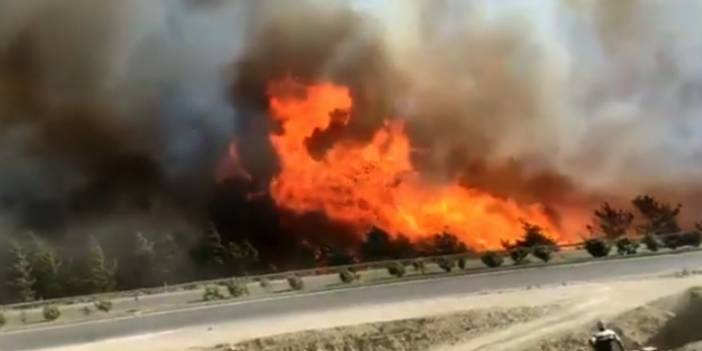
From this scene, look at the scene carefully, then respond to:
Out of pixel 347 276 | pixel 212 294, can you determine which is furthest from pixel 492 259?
pixel 212 294

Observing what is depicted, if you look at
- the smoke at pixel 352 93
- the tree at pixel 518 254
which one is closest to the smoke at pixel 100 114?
the smoke at pixel 352 93

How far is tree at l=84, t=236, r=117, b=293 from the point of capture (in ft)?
77.2

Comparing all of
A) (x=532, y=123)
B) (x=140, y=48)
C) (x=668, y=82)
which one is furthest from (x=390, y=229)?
(x=668, y=82)

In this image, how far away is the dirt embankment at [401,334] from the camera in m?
17.9

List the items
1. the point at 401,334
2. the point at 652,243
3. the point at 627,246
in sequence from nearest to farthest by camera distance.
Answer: the point at 401,334 < the point at 627,246 < the point at 652,243

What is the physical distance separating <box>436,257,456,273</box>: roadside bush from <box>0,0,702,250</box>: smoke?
3.26m

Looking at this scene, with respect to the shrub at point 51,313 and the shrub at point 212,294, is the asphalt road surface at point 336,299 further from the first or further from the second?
the shrub at point 212,294

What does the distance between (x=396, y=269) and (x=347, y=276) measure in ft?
3.84

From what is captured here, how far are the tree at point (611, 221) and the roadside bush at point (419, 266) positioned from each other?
5.98 meters

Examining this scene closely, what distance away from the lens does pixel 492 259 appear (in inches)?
966

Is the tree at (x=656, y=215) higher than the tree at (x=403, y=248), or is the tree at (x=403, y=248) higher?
the tree at (x=403, y=248)

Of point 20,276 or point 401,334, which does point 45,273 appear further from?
point 401,334

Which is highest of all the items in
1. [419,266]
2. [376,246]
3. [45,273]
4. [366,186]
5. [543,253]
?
[366,186]

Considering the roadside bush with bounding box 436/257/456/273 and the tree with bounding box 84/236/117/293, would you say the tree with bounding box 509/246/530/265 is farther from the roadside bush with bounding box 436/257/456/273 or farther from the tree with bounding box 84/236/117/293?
the tree with bounding box 84/236/117/293
